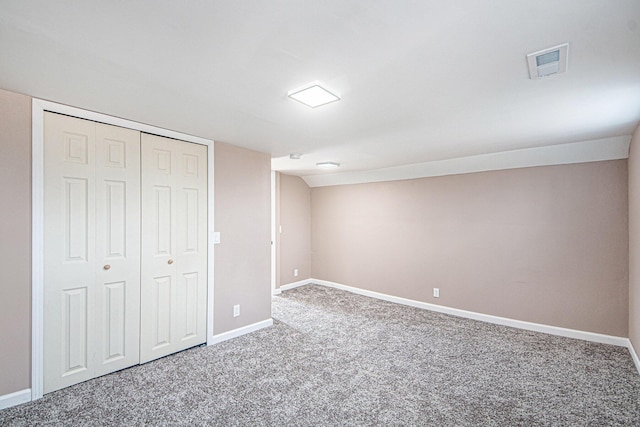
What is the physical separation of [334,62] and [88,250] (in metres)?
2.47

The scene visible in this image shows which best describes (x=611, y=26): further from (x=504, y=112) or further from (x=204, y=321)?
(x=204, y=321)

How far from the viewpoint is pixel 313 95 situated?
2076 mm

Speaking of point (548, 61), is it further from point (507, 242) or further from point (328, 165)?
point (328, 165)

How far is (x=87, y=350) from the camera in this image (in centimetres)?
250

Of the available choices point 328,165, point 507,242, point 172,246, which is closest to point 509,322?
point 507,242

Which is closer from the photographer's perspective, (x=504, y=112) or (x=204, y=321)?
(x=504, y=112)

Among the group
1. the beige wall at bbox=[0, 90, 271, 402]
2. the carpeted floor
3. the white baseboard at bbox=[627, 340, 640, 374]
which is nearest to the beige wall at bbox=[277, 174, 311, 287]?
the beige wall at bbox=[0, 90, 271, 402]

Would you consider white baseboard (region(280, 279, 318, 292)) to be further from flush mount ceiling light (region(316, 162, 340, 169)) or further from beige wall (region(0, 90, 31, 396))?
beige wall (region(0, 90, 31, 396))

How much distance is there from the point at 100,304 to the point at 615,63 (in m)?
3.96

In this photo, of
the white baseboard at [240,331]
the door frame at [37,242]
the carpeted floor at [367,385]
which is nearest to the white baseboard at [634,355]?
the carpeted floor at [367,385]

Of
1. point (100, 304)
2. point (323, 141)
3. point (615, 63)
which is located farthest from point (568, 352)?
point (100, 304)

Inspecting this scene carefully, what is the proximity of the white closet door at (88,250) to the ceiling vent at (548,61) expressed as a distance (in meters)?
3.10

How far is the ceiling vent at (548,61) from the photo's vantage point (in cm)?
153

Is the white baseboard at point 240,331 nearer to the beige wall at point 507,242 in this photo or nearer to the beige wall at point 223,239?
the beige wall at point 223,239
